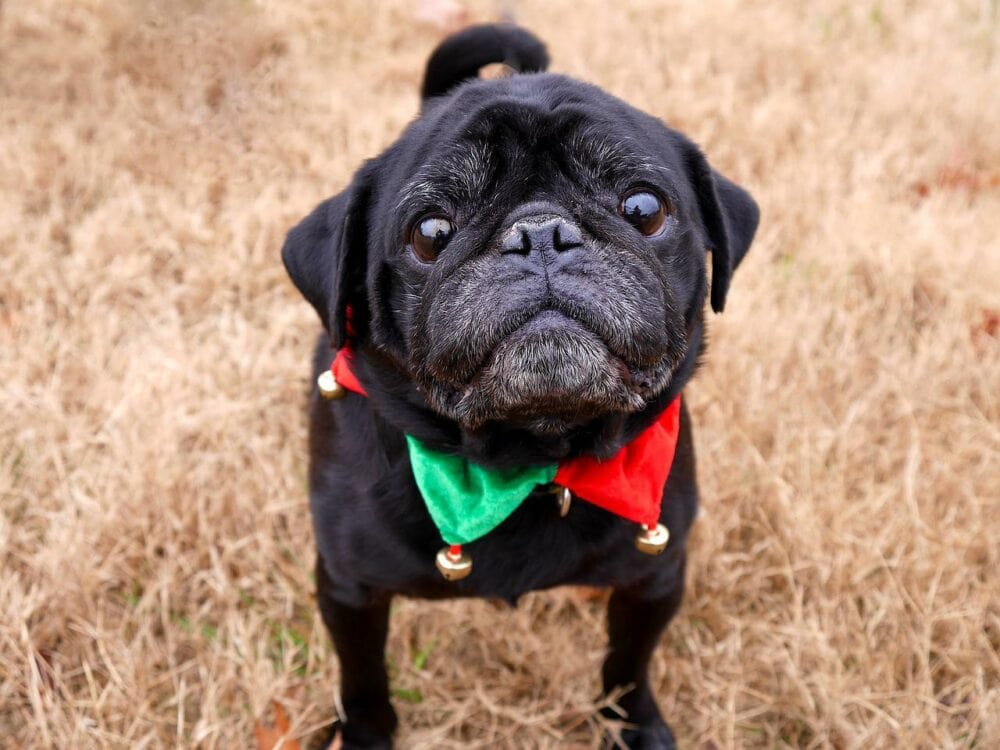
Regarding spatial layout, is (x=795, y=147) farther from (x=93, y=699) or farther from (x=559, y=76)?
(x=93, y=699)

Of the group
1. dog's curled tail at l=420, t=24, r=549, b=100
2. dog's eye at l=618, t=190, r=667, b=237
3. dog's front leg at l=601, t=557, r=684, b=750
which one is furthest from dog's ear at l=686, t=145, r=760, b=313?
dog's curled tail at l=420, t=24, r=549, b=100

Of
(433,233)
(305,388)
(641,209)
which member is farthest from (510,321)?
(305,388)

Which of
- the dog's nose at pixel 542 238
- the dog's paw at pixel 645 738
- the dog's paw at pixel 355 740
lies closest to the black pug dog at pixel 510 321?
→ the dog's nose at pixel 542 238

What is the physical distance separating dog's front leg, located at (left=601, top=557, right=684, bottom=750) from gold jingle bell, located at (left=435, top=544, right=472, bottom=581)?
0.57 m

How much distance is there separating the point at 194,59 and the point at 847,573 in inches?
168

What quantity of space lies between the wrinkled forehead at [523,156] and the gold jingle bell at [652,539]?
803 mm

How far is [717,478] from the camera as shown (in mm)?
3338

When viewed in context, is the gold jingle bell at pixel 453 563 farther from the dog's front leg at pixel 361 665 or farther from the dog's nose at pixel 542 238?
the dog's nose at pixel 542 238

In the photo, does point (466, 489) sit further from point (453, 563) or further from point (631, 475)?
point (631, 475)

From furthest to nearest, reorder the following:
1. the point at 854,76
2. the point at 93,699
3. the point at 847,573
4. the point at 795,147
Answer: the point at 854,76
the point at 795,147
the point at 847,573
the point at 93,699

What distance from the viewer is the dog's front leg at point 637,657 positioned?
2555 millimetres

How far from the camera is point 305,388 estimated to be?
3723 mm

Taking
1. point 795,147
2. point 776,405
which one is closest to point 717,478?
point 776,405

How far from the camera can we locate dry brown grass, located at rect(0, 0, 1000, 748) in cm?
277
